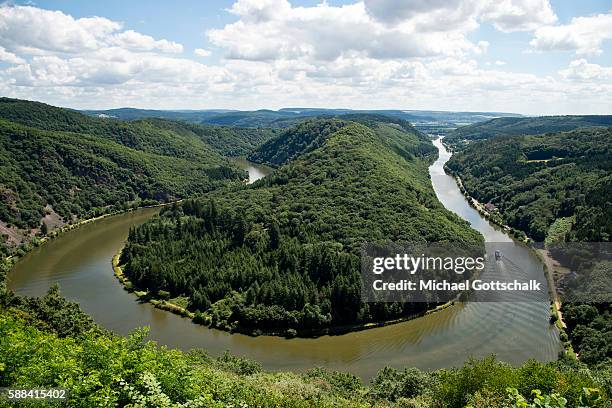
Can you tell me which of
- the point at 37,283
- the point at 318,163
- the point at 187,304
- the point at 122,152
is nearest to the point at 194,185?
the point at 122,152

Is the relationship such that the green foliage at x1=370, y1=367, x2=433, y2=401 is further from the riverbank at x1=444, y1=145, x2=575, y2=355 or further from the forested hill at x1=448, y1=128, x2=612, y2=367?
the riverbank at x1=444, y1=145, x2=575, y2=355

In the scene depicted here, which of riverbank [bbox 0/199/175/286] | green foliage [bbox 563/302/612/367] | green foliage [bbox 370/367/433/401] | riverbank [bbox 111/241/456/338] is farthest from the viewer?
riverbank [bbox 0/199/175/286]

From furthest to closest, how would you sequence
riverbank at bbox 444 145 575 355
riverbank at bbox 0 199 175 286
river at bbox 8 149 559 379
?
riverbank at bbox 0 199 175 286 < riverbank at bbox 444 145 575 355 < river at bbox 8 149 559 379

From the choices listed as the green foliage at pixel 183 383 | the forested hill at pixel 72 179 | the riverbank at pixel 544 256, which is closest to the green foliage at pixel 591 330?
the riverbank at pixel 544 256

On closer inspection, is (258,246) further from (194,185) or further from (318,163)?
(194,185)

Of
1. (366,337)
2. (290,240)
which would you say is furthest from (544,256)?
(366,337)

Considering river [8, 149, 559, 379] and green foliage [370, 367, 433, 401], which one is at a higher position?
green foliage [370, 367, 433, 401]

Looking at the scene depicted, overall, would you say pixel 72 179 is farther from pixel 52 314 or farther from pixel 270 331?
pixel 270 331

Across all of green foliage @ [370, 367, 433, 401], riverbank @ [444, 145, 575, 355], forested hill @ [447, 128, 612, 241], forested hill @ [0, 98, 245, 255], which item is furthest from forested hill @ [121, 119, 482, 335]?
forested hill @ [0, 98, 245, 255]
